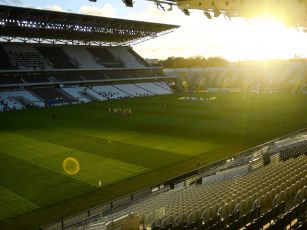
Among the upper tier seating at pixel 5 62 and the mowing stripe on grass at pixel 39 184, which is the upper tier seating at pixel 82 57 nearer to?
the upper tier seating at pixel 5 62

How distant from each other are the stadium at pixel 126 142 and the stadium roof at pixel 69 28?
27cm

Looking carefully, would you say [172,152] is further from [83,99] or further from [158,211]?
[83,99]

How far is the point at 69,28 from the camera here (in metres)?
71.1

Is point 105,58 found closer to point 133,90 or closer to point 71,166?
point 133,90

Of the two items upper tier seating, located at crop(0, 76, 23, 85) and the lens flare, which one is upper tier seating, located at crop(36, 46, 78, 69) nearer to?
upper tier seating, located at crop(0, 76, 23, 85)

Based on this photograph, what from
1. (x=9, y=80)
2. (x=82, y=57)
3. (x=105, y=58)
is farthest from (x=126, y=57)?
(x=9, y=80)

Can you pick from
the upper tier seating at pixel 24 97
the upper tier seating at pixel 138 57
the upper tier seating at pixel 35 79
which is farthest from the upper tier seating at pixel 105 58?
the upper tier seating at pixel 24 97

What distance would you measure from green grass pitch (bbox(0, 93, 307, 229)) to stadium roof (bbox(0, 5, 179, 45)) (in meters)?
17.9

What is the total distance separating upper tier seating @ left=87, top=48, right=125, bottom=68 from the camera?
88062 millimetres

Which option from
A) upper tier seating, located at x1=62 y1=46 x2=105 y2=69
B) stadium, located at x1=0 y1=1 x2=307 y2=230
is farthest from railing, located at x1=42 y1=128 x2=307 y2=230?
upper tier seating, located at x1=62 y1=46 x2=105 y2=69

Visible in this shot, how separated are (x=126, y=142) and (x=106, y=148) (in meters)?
2.59

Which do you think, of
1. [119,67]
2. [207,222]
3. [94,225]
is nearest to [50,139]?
[94,225]

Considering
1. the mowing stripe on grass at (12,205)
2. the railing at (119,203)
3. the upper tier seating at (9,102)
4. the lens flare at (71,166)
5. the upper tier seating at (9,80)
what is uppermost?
the upper tier seating at (9,80)

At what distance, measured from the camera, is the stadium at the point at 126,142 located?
40.8 ft
